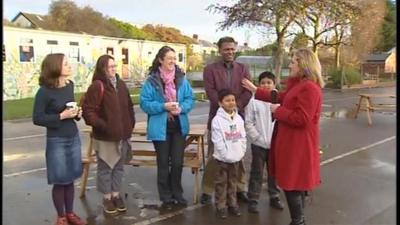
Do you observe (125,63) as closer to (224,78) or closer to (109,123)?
(224,78)

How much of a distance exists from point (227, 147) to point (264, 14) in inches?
769

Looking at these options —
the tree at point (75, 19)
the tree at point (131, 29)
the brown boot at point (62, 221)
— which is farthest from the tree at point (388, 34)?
the brown boot at point (62, 221)

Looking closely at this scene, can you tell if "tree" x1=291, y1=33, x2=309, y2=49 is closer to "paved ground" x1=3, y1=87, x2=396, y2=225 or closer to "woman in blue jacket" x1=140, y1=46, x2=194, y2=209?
"paved ground" x1=3, y1=87, x2=396, y2=225

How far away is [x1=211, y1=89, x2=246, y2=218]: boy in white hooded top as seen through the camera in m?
5.21

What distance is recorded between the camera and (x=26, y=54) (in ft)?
92.7

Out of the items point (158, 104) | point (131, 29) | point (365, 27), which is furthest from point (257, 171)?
point (131, 29)

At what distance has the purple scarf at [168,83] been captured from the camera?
5.43 metres

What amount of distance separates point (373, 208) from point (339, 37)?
33.3 meters

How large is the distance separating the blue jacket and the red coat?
119 cm

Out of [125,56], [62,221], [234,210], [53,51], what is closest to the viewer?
[62,221]

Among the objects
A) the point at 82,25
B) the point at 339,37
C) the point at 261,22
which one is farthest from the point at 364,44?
the point at 82,25

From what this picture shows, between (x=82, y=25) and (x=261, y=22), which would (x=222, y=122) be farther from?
(x=82, y=25)

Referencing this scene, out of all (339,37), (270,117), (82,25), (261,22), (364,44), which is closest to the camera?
(270,117)

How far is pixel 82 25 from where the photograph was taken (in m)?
54.5
